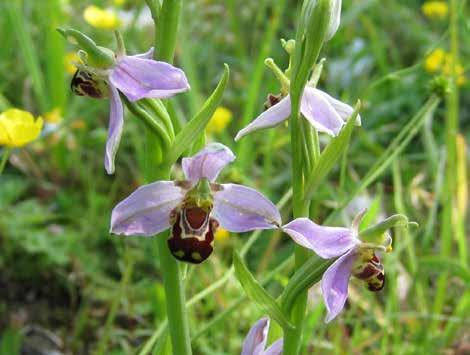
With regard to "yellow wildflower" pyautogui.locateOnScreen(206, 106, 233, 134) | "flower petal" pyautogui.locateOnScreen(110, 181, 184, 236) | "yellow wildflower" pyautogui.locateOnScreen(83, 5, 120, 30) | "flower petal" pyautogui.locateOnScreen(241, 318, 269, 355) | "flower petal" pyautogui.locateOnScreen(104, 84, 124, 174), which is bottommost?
"yellow wildflower" pyautogui.locateOnScreen(206, 106, 233, 134)

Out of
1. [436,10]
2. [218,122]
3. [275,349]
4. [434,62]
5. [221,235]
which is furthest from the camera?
[436,10]

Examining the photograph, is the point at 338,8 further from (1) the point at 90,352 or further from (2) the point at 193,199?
(1) the point at 90,352

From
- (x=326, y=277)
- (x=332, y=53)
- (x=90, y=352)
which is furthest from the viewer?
(x=332, y=53)

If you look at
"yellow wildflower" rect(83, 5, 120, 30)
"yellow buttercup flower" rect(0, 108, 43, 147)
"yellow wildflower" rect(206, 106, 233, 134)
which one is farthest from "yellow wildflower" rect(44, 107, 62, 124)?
"yellow buttercup flower" rect(0, 108, 43, 147)

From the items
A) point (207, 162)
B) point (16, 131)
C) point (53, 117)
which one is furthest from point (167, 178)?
point (53, 117)

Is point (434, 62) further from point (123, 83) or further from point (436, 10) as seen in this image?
point (123, 83)

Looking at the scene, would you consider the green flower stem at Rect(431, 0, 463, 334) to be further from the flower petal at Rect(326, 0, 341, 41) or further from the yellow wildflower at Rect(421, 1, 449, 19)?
the yellow wildflower at Rect(421, 1, 449, 19)

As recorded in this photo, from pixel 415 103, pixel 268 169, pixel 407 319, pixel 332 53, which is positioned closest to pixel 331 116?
pixel 407 319
